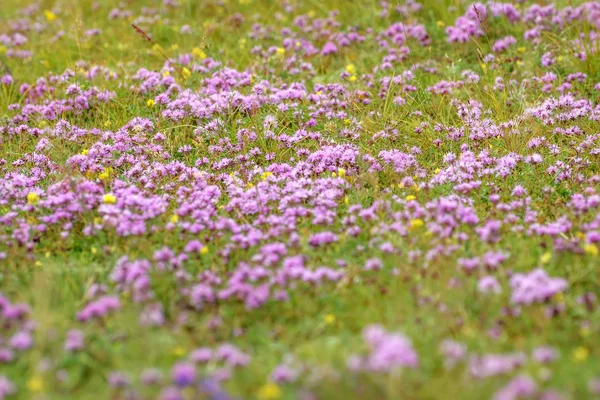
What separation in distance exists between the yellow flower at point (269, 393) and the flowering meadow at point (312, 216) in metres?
0.01

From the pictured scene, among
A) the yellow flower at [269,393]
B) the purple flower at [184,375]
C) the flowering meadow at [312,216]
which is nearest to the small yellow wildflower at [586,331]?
the flowering meadow at [312,216]

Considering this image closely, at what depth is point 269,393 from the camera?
2.70 metres

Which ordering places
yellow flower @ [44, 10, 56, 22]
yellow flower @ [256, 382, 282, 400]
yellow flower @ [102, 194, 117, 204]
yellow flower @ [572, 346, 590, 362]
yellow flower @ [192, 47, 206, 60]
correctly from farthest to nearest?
yellow flower @ [44, 10, 56, 22]
yellow flower @ [192, 47, 206, 60]
yellow flower @ [102, 194, 117, 204]
yellow flower @ [572, 346, 590, 362]
yellow flower @ [256, 382, 282, 400]

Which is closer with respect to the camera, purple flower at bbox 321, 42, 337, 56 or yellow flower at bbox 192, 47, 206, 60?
yellow flower at bbox 192, 47, 206, 60

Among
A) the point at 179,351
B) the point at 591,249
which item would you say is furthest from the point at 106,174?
the point at 591,249

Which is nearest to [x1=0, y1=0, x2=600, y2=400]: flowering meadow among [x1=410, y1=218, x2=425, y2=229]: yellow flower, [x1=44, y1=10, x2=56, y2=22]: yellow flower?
[x1=410, y1=218, x2=425, y2=229]: yellow flower

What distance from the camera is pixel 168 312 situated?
3.59 meters

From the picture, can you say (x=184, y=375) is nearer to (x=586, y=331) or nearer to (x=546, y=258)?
(x=586, y=331)

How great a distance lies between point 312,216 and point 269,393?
1871 mm

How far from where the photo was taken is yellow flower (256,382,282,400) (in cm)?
270

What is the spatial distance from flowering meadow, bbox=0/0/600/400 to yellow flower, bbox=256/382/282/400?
12 mm

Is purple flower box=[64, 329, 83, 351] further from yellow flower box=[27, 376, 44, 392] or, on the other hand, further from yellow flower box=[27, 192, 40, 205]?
yellow flower box=[27, 192, 40, 205]

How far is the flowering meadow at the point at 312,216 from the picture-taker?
9.83 ft

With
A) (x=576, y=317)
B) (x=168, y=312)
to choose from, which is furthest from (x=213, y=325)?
(x=576, y=317)
